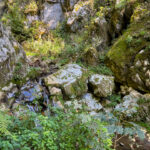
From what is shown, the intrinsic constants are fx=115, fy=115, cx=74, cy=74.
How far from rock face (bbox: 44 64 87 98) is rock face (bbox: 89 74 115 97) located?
0.43 meters

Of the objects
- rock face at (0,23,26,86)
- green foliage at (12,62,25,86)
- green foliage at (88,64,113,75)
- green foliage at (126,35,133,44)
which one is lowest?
green foliage at (88,64,113,75)

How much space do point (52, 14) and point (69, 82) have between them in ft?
34.3

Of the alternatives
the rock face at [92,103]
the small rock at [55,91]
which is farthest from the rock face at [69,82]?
the rock face at [92,103]

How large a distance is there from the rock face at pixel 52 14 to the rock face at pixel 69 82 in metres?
8.58

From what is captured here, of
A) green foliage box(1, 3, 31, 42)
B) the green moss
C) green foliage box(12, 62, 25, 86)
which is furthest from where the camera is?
green foliage box(1, 3, 31, 42)

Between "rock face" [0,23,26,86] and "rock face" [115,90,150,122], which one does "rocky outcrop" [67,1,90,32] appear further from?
"rock face" [115,90,150,122]

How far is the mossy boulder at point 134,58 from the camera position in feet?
16.0

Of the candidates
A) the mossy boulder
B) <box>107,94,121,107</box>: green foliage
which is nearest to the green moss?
the mossy boulder

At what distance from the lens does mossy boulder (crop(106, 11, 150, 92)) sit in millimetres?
4867

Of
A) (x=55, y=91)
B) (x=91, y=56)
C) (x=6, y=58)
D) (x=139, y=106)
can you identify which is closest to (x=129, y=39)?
(x=91, y=56)

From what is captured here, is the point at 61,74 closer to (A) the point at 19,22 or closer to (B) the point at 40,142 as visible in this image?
(B) the point at 40,142

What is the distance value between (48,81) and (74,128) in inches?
157

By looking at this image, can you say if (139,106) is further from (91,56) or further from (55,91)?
(91,56)

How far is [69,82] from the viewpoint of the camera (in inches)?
211
